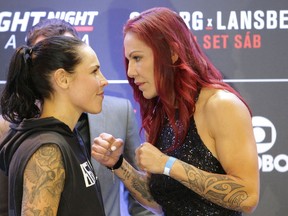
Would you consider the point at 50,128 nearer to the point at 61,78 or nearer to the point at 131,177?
the point at 61,78

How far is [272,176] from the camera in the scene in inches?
98.2

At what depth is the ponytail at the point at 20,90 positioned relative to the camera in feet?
4.64

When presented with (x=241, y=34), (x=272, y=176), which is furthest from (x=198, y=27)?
(x=272, y=176)

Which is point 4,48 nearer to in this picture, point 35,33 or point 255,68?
point 35,33

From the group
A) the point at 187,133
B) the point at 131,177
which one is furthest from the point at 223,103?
the point at 131,177

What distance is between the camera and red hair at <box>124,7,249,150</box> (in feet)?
5.50

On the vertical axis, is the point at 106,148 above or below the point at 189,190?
above

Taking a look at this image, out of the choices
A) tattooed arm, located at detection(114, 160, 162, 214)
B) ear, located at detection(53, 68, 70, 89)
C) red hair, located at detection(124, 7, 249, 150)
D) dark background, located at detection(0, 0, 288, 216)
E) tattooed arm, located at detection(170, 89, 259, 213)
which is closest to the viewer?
ear, located at detection(53, 68, 70, 89)

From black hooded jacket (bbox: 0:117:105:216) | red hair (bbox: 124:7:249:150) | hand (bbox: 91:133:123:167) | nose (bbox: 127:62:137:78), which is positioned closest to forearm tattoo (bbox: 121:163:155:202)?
hand (bbox: 91:133:123:167)

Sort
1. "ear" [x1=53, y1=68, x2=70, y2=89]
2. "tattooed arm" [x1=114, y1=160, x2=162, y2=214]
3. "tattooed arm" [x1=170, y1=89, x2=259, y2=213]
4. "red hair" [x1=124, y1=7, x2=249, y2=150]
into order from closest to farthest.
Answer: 1. "ear" [x1=53, y1=68, x2=70, y2=89]
2. "tattooed arm" [x1=170, y1=89, x2=259, y2=213]
3. "red hair" [x1=124, y1=7, x2=249, y2=150]
4. "tattooed arm" [x1=114, y1=160, x2=162, y2=214]

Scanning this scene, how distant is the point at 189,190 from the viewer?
66.6 inches

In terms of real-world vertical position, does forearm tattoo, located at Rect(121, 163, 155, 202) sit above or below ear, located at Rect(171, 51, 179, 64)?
below

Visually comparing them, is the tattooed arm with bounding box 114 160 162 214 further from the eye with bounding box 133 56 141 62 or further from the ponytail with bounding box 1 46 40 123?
Result: the ponytail with bounding box 1 46 40 123

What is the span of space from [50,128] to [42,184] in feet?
0.53
